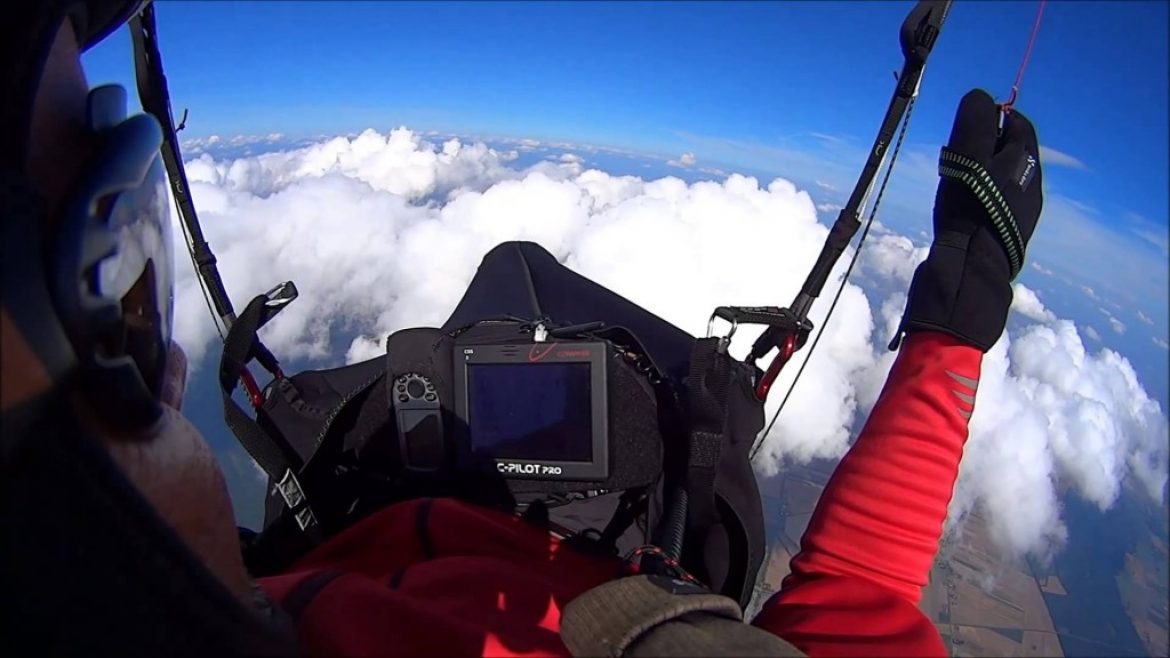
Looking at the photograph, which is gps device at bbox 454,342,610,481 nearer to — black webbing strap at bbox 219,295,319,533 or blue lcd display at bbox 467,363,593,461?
blue lcd display at bbox 467,363,593,461

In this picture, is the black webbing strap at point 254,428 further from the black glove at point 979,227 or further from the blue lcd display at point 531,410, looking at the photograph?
the black glove at point 979,227

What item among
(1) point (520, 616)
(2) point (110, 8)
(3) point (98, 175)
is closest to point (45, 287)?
(3) point (98, 175)

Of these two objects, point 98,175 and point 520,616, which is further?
point 520,616

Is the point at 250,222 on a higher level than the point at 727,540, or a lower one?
lower

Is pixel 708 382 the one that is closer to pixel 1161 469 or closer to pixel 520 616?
pixel 520 616

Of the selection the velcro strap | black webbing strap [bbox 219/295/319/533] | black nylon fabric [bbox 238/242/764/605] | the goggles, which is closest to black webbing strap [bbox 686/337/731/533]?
black nylon fabric [bbox 238/242/764/605]

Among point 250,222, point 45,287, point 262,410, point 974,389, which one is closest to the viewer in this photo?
point 45,287
